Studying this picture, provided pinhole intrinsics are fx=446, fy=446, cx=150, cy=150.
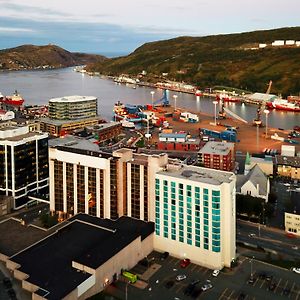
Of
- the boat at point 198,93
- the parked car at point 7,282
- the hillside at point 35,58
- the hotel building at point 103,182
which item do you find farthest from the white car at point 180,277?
the hillside at point 35,58

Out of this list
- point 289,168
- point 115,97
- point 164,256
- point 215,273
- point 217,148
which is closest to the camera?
point 215,273

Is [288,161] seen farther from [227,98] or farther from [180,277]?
[227,98]

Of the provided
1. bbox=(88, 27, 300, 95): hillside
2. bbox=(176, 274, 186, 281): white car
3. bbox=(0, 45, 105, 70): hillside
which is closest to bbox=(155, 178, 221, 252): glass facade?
bbox=(176, 274, 186, 281): white car

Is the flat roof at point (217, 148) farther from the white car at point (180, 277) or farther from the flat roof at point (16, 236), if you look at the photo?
the white car at point (180, 277)

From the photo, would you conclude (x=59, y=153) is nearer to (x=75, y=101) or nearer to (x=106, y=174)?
(x=106, y=174)

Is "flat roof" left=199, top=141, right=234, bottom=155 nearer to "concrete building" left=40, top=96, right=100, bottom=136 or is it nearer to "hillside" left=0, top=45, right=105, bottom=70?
"concrete building" left=40, top=96, right=100, bottom=136

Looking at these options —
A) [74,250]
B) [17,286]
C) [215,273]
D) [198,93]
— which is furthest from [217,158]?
[198,93]
